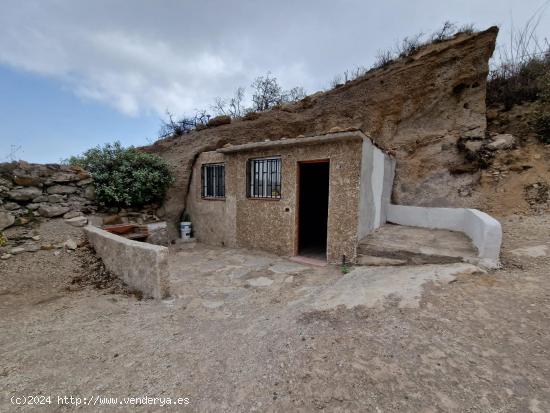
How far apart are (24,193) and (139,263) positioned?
3551 mm

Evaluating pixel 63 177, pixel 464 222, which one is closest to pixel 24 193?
pixel 63 177

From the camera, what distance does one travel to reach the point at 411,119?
840cm

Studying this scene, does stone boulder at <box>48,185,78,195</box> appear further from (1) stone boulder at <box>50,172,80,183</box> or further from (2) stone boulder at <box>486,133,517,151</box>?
(2) stone boulder at <box>486,133,517,151</box>

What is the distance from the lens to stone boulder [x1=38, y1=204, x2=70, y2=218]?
534 centimetres

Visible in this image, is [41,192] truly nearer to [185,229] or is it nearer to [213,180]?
[185,229]

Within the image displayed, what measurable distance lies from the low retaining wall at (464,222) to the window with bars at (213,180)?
5.51 metres

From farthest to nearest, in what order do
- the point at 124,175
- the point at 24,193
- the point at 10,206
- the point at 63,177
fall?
the point at 124,175
the point at 63,177
the point at 24,193
the point at 10,206

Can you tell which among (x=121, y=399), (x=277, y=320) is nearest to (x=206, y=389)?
(x=121, y=399)

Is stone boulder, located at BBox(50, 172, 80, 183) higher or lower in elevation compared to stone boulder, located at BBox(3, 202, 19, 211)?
higher

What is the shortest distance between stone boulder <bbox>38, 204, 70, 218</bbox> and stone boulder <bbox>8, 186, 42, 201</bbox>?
0.28m

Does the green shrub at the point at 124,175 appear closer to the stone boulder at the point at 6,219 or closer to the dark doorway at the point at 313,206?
the stone boulder at the point at 6,219

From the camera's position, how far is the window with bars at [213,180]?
311 inches

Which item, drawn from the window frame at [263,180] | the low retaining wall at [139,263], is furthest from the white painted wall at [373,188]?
the low retaining wall at [139,263]

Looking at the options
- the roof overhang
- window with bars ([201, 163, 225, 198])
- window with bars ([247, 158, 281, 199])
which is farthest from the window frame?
window with bars ([201, 163, 225, 198])
